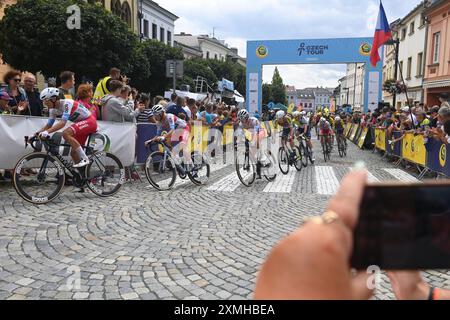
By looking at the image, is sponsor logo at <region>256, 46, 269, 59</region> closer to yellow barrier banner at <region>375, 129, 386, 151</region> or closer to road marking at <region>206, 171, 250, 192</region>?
yellow barrier banner at <region>375, 129, 386, 151</region>

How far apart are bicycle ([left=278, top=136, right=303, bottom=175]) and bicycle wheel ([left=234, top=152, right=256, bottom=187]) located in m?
1.81

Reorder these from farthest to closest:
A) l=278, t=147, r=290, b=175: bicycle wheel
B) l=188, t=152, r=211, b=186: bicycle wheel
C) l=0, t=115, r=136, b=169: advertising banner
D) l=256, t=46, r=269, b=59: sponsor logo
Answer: l=256, t=46, r=269, b=59: sponsor logo < l=278, t=147, r=290, b=175: bicycle wheel < l=188, t=152, r=211, b=186: bicycle wheel < l=0, t=115, r=136, b=169: advertising banner

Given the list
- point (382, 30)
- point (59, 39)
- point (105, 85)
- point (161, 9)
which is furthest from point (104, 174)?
point (161, 9)

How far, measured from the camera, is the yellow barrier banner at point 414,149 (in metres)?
10.2

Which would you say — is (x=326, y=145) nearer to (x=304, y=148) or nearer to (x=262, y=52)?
(x=304, y=148)

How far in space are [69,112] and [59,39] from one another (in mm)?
13225

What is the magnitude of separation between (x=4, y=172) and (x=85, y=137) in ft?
7.36

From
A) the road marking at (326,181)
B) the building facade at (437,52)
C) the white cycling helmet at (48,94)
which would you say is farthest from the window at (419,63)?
the white cycling helmet at (48,94)

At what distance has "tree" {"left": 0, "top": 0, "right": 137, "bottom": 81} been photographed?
→ 17.8m

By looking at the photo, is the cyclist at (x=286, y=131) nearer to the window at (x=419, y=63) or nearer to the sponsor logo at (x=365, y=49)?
the sponsor logo at (x=365, y=49)

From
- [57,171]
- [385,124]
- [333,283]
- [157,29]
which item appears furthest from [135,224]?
[157,29]

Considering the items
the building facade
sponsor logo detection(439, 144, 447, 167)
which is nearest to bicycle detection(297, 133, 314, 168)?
sponsor logo detection(439, 144, 447, 167)

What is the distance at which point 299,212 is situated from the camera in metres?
6.36

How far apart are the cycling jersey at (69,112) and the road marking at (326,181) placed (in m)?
4.81
